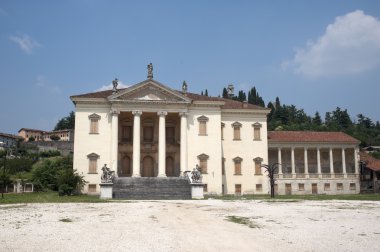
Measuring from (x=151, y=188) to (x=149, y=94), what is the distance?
32.5 ft

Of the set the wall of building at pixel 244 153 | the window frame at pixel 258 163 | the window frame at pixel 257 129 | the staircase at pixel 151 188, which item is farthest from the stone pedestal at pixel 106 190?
the window frame at pixel 257 129

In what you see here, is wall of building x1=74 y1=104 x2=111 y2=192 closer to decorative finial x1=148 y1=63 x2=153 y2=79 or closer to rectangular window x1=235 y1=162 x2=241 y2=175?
decorative finial x1=148 y1=63 x2=153 y2=79

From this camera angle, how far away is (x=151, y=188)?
1382 inches

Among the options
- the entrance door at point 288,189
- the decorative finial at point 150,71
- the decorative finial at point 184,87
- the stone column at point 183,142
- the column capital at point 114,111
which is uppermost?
the decorative finial at point 150,71

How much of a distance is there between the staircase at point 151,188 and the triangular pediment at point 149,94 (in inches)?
313

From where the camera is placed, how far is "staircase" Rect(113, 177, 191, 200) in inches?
1309

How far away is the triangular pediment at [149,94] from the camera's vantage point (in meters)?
39.4

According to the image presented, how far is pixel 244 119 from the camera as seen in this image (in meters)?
44.2

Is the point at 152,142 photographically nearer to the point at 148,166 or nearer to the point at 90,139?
the point at 148,166

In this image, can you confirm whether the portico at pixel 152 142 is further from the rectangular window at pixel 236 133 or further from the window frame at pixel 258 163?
the window frame at pixel 258 163

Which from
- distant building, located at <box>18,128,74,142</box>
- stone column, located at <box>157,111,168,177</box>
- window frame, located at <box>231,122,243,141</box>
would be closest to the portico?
stone column, located at <box>157,111,168,177</box>

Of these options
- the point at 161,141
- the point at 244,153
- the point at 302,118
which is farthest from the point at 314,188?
the point at 302,118

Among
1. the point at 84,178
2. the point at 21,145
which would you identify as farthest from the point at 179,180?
the point at 21,145

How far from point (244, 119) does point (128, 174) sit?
1387 cm
